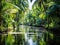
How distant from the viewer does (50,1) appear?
31.4 ft

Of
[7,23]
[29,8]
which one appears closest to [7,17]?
[7,23]

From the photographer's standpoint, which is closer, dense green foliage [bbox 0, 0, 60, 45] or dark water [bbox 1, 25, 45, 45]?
dark water [bbox 1, 25, 45, 45]

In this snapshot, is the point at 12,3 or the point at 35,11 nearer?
the point at 12,3

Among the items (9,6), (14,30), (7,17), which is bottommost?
(14,30)

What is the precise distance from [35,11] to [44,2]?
80 cm

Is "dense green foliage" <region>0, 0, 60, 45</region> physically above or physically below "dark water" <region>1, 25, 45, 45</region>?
above

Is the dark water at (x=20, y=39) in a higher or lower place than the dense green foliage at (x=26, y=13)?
lower

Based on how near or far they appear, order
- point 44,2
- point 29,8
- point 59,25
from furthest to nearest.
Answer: point 44,2 < point 29,8 < point 59,25

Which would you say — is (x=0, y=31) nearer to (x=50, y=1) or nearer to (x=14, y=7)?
(x=14, y=7)

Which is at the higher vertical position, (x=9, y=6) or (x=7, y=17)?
(x=9, y=6)

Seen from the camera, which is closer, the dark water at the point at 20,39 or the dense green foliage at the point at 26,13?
the dark water at the point at 20,39

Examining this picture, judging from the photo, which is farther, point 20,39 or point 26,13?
point 26,13

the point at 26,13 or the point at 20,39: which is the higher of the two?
the point at 26,13

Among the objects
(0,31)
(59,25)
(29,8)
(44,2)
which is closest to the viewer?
(0,31)
